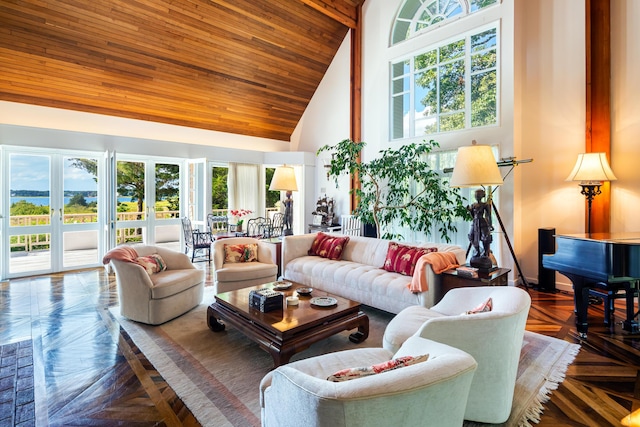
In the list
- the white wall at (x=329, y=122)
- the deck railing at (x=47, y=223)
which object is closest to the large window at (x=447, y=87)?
the white wall at (x=329, y=122)

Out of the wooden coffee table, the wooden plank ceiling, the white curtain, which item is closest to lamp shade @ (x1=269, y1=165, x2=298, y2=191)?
the wooden coffee table

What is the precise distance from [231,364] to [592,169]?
478 cm

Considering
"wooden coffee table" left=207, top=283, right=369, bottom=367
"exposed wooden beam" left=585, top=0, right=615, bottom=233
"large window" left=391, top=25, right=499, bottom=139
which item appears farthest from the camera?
"large window" left=391, top=25, right=499, bottom=139

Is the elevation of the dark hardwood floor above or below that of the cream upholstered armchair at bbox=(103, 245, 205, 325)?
below

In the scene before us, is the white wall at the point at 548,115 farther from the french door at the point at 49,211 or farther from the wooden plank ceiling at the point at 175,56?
the french door at the point at 49,211

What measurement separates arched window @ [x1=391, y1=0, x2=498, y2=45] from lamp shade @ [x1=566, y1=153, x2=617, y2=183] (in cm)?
281

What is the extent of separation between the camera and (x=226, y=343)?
2949 millimetres

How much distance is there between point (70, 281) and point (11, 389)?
3.32m

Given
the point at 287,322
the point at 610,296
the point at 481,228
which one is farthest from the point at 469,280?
the point at 287,322

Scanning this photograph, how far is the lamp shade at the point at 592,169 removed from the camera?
4180 millimetres

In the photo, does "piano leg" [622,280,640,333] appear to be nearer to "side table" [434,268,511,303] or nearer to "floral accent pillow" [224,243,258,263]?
"side table" [434,268,511,303]

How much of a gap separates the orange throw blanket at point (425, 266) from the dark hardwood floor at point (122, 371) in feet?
3.50

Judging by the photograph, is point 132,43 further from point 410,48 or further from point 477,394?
point 477,394

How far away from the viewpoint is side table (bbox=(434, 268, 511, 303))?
3.01m
